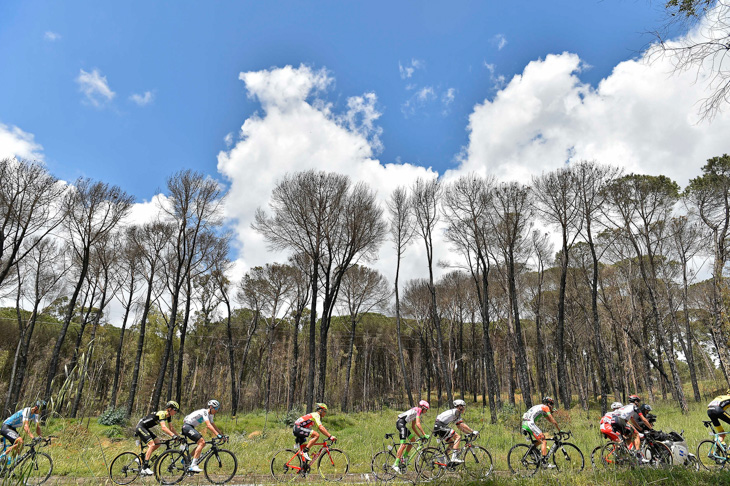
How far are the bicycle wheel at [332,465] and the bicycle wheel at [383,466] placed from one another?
719 millimetres

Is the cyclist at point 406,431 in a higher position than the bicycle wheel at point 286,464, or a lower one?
higher

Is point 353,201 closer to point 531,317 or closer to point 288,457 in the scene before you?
point 288,457

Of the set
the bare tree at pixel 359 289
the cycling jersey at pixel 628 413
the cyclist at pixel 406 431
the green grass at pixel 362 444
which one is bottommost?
the green grass at pixel 362 444

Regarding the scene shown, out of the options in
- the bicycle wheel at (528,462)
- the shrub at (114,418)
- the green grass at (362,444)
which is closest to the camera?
the green grass at (362,444)

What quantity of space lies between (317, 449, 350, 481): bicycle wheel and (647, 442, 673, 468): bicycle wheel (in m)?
6.96

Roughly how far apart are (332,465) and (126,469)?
4.82 m

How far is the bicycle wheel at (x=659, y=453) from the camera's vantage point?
827 cm

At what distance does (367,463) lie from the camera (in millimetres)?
10992

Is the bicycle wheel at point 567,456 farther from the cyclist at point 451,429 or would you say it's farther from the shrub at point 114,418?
the shrub at point 114,418

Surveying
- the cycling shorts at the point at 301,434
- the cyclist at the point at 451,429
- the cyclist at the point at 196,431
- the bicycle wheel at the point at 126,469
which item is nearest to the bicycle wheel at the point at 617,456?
the cyclist at the point at 451,429

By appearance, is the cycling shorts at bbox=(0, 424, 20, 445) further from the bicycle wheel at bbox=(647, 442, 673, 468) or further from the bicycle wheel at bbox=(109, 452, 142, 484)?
the bicycle wheel at bbox=(647, 442, 673, 468)

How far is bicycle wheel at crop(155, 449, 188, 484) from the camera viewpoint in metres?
8.95

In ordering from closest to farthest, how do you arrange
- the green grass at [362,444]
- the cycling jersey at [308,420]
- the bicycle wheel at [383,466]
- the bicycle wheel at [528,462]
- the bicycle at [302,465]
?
the green grass at [362,444] < the bicycle wheel at [383,466] < the bicycle at [302,465] < the bicycle wheel at [528,462] < the cycling jersey at [308,420]

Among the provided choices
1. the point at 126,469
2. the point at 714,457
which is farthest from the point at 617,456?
the point at 126,469
